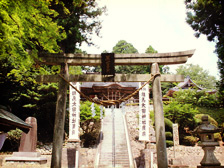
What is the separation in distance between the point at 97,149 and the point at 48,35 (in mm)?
11470

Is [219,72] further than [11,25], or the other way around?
[219,72]

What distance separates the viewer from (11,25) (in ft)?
15.6

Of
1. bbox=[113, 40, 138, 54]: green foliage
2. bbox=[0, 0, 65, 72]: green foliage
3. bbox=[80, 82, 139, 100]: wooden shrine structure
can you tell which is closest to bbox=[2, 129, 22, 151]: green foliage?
bbox=[0, 0, 65, 72]: green foliage

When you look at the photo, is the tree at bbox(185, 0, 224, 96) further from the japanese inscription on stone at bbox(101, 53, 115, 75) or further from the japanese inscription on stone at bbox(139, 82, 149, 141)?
the japanese inscription on stone at bbox(101, 53, 115, 75)

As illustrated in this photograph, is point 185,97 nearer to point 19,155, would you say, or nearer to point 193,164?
point 193,164

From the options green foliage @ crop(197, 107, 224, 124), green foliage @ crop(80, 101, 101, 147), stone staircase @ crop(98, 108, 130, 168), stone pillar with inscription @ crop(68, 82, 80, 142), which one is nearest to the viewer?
stone pillar with inscription @ crop(68, 82, 80, 142)

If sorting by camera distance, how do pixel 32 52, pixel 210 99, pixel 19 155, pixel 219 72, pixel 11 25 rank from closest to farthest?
pixel 11 25 → pixel 32 52 → pixel 19 155 → pixel 219 72 → pixel 210 99

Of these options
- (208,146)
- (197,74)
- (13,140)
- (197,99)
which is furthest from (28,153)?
(197,74)

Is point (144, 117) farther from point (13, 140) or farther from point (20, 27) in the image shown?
point (20, 27)

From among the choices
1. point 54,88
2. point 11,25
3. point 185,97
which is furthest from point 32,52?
point 185,97

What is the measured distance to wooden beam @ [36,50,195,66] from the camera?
6219 mm

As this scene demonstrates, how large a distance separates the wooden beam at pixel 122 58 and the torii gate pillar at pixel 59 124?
0.93ft

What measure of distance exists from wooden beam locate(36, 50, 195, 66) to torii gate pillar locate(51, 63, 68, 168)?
28 cm

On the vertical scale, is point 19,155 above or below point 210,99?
below
